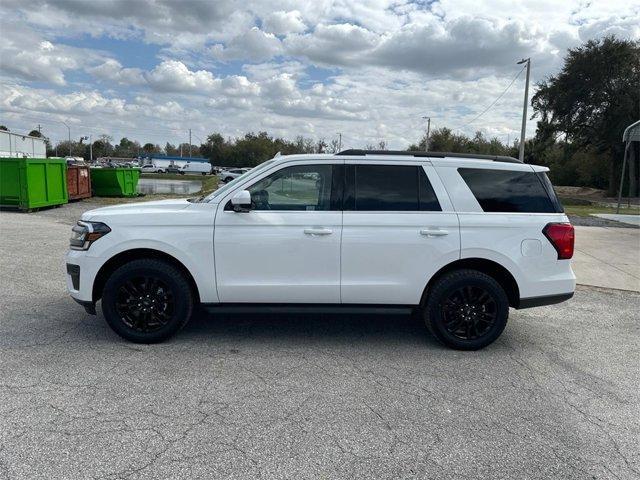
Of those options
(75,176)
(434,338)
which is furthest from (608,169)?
(434,338)

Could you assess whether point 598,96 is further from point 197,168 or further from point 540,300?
point 197,168

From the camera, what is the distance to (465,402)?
3672 millimetres

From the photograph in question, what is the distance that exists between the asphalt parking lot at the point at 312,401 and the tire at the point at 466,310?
0.54ft

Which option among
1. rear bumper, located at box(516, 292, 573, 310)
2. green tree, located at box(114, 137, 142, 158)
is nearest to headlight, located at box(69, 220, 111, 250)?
rear bumper, located at box(516, 292, 573, 310)

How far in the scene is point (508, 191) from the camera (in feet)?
15.5

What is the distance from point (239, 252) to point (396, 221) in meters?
1.46

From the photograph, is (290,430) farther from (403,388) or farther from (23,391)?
(23,391)

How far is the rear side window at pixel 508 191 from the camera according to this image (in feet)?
15.4

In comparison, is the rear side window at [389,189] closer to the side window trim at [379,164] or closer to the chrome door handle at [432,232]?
the side window trim at [379,164]

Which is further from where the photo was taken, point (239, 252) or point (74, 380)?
point (239, 252)

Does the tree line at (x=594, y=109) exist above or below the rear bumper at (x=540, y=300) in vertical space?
above

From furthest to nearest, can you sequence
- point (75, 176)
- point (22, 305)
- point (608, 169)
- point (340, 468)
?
point (608, 169), point (75, 176), point (22, 305), point (340, 468)

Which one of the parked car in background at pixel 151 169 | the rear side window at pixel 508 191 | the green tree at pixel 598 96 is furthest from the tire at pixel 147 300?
the parked car in background at pixel 151 169

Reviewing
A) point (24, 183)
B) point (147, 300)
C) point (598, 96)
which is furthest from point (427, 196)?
point (598, 96)
